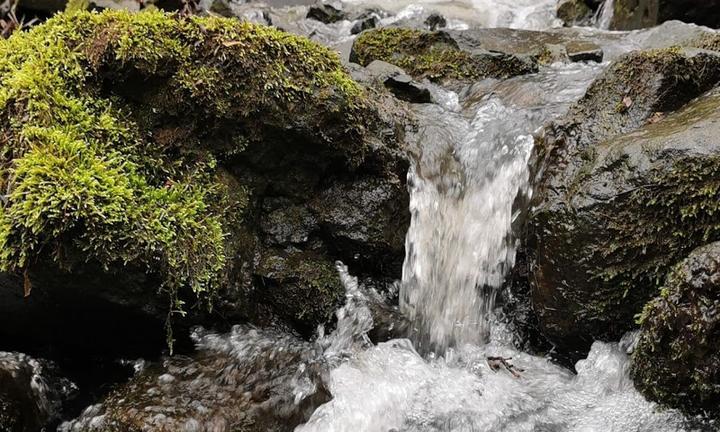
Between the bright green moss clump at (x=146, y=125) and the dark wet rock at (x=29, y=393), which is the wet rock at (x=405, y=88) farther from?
the dark wet rock at (x=29, y=393)

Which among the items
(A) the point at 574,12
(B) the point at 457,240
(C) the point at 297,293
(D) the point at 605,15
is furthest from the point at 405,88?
(A) the point at 574,12

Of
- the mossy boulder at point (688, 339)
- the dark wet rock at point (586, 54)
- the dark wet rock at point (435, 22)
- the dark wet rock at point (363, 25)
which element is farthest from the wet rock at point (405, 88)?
the dark wet rock at point (435, 22)

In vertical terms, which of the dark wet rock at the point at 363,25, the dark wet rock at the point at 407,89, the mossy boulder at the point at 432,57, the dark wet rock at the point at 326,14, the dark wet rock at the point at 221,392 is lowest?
the dark wet rock at the point at 221,392

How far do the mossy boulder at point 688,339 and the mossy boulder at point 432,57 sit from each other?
166 inches

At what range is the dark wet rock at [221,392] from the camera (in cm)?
307

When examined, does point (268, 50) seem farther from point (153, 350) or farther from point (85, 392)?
point (85, 392)

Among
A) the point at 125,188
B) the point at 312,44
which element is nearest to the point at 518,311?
the point at 312,44

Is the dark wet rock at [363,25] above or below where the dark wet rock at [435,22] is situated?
below

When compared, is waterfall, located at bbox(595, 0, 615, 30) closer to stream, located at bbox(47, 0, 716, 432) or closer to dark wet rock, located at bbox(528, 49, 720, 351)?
stream, located at bbox(47, 0, 716, 432)

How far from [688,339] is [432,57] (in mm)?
4991

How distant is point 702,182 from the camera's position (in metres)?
3.23

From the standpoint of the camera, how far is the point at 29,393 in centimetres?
316

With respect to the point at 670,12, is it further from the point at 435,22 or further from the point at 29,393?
the point at 29,393

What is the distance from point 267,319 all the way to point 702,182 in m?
2.84
